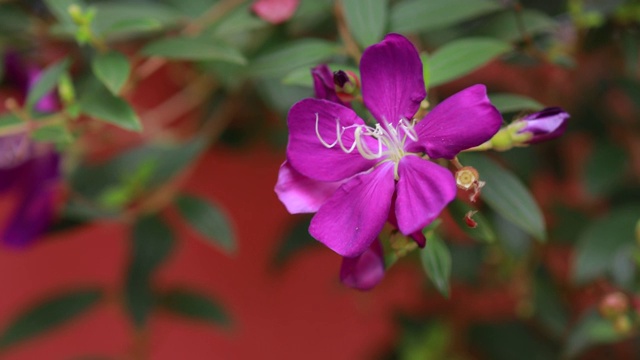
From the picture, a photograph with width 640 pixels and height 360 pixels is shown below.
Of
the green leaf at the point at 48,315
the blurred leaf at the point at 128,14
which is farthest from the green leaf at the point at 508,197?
the green leaf at the point at 48,315

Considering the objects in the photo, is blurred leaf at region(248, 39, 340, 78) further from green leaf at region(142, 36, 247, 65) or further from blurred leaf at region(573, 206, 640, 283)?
blurred leaf at region(573, 206, 640, 283)

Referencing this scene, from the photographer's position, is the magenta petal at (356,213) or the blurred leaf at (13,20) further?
the blurred leaf at (13,20)

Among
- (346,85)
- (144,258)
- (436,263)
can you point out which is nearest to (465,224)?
(436,263)

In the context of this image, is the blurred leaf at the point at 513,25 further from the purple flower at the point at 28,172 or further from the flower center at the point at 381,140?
the purple flower at the point at 28,172

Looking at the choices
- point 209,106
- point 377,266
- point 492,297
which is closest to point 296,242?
point 209,106

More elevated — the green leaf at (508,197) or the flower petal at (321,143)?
the flower petal at (321,143)
